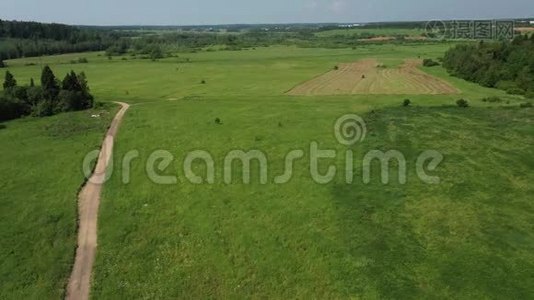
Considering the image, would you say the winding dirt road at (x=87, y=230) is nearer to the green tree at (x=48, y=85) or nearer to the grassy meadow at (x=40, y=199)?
the grassy meadow at (x=40, y=199)

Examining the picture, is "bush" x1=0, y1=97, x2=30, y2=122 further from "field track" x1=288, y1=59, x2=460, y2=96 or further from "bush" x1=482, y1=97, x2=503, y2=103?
"bush" x1=482, y1=97, x2=503, y2=103

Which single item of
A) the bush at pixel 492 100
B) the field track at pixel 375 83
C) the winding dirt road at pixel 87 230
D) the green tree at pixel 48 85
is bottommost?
the winding dirt road at pixel 87 230

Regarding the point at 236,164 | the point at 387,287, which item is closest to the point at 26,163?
the point at 236,164

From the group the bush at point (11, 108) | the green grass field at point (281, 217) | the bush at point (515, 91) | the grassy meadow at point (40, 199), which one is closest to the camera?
the green grass field at point (281, 217)

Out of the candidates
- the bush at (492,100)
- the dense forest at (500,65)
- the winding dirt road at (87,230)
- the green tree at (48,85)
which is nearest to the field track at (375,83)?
the dense forest at (500,65)

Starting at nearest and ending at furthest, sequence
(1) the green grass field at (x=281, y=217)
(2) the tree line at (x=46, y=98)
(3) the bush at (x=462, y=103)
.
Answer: (1) the green grass field at (x=281, y=217) < (2) the tree line at (x=46, y=98) < (3) the bush at (x=462, y=103)

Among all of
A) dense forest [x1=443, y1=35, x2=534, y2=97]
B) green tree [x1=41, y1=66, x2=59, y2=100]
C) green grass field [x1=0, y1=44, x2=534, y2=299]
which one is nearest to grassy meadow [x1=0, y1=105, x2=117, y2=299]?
green grass field [x1=0, y1=44, x2=534, y2=299]

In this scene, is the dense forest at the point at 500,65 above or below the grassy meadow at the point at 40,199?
above
